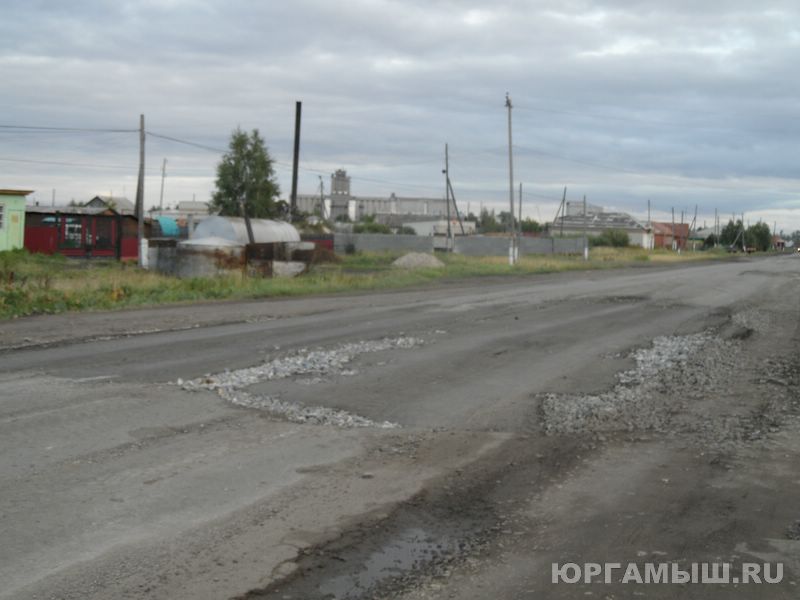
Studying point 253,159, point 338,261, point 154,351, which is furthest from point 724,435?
point 253,159

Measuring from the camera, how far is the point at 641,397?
34.1 ft

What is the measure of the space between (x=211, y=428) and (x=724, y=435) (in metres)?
4.91

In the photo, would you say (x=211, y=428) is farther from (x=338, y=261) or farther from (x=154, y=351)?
(x=338, y=261)

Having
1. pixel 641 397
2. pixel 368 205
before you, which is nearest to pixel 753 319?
pixel 641 397

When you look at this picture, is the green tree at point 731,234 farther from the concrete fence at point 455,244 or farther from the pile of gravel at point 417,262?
the pile of gravel at point 417,262

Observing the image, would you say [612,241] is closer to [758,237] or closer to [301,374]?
[758,237]

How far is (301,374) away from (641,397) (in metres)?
4.20

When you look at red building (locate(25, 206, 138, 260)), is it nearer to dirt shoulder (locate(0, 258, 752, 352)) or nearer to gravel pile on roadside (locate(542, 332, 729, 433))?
dirt shoulder (locate(0, 258, 752, 352))

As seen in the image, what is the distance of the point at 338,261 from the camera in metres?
52.8

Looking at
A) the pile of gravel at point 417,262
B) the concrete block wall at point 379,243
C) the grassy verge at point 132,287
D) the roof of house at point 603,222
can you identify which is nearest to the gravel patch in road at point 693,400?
the grassy verge at point 132,287

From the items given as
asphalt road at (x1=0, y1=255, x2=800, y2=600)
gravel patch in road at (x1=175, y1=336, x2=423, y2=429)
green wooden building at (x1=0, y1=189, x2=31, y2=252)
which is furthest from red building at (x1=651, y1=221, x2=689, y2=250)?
asphalt road at (x1=0, y1=255, x2=800, y2=600)

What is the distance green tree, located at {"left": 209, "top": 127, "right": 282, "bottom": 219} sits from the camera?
66500mm

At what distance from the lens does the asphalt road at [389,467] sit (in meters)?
5.14

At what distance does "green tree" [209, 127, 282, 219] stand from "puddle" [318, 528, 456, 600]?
61.9 m
